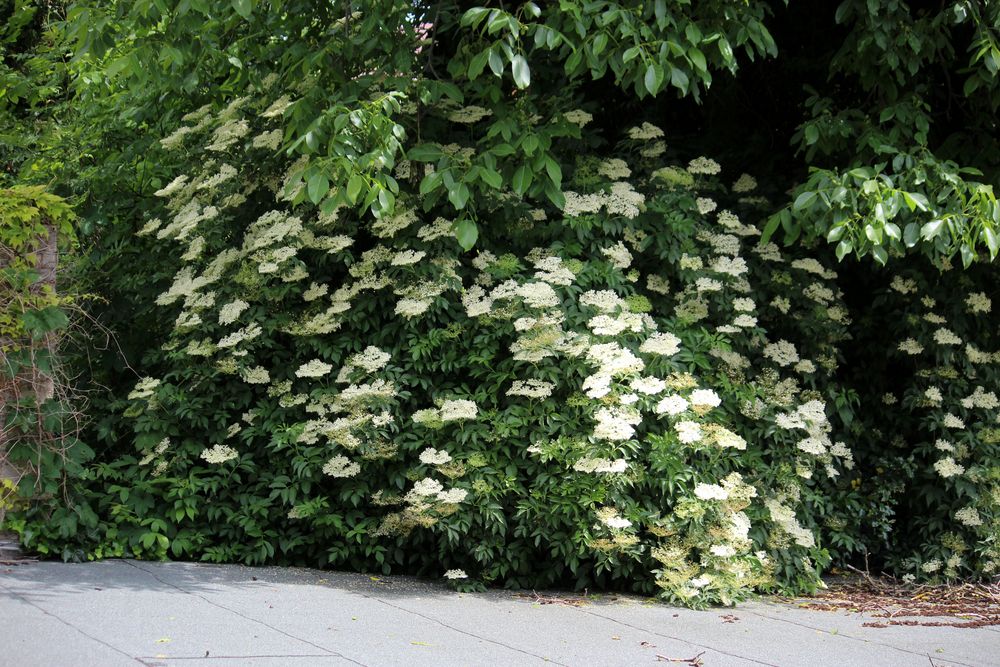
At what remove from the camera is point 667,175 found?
6426 millimetres

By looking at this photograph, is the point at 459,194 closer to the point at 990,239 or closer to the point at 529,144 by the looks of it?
the point at 529,144

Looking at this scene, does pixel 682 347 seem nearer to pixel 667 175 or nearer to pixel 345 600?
pixel 667 175

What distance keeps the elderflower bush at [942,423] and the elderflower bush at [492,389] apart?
22.6 inches

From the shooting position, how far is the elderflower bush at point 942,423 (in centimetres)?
653

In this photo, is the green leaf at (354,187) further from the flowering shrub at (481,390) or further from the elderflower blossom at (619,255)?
the elderflower blossom at (619,255)

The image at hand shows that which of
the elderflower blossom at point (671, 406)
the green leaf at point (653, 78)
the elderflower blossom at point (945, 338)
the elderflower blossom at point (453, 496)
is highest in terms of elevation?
the green leaf at point (653, 78)

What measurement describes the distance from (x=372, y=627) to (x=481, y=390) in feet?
5.12

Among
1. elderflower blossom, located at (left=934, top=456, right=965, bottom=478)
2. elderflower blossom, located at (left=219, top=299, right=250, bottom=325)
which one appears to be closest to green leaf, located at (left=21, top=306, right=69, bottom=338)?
elderflower blossom, located at (left=219, top=299, right=250, bottom=325)

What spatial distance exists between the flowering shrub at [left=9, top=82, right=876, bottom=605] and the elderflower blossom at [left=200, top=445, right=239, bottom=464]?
0.01 m

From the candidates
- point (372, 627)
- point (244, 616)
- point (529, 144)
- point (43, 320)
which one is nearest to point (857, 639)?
point (372, 627)

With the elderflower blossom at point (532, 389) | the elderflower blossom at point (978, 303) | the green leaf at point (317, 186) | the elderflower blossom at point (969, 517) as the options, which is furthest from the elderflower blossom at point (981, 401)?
the green leaf at point (317, 186)

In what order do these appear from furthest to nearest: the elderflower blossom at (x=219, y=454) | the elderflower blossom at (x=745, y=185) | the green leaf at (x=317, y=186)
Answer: the elderflower blossom at (x=745, y=185) → the elderflower blossom at (x=219, y=454) → the green leaf at (x=317, y=186)

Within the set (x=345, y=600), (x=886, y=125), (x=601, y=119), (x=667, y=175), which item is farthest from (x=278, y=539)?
(x=886, y=125)

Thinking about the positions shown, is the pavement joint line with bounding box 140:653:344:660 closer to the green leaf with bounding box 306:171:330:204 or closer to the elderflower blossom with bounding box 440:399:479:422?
the elderflower blossom with bounding box 440:399:479:422
